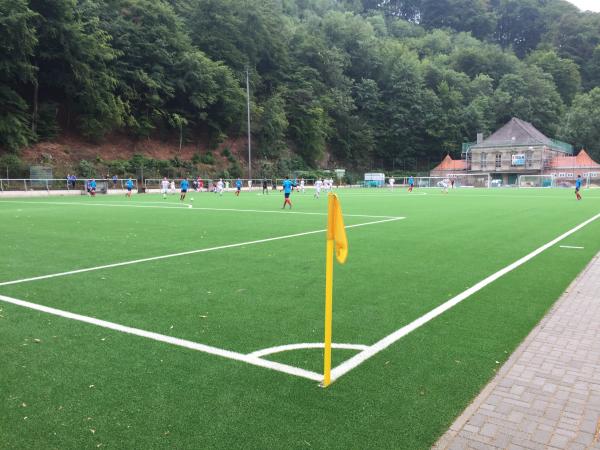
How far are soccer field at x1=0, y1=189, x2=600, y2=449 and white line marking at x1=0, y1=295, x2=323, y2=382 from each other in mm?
26

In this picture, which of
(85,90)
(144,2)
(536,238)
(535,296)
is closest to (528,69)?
(144,2)

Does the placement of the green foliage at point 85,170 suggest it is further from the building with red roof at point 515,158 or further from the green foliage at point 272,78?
the building with red roof at point 515,158

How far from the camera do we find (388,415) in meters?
3.64

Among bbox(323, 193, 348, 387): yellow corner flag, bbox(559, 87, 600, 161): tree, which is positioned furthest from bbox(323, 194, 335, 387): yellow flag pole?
bbox(559, 87, 600, 161): tree

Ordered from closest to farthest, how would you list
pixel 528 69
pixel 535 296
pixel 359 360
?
pixel 359 360 < pixel 535 296 < pixel 528 69

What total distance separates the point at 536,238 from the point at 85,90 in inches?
1953

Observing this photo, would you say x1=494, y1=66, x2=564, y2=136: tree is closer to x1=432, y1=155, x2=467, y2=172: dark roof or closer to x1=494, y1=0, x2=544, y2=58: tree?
x1=432, y1=155, x2=467, y2=172: dark roof

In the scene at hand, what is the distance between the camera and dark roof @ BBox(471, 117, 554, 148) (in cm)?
8844

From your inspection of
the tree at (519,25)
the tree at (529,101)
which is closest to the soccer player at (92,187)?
the tree at (529,101)

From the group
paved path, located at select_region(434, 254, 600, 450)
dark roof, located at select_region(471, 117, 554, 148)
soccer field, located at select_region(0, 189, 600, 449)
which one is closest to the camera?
paved path, located at select_region(434, 254, 600, 450)

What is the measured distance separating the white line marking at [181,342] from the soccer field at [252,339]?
0.09 ft

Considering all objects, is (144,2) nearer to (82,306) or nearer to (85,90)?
(85,90)

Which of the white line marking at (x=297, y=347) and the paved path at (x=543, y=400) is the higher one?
the white line marking at (x=297, y=347)

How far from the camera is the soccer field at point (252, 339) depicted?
11.5ft
